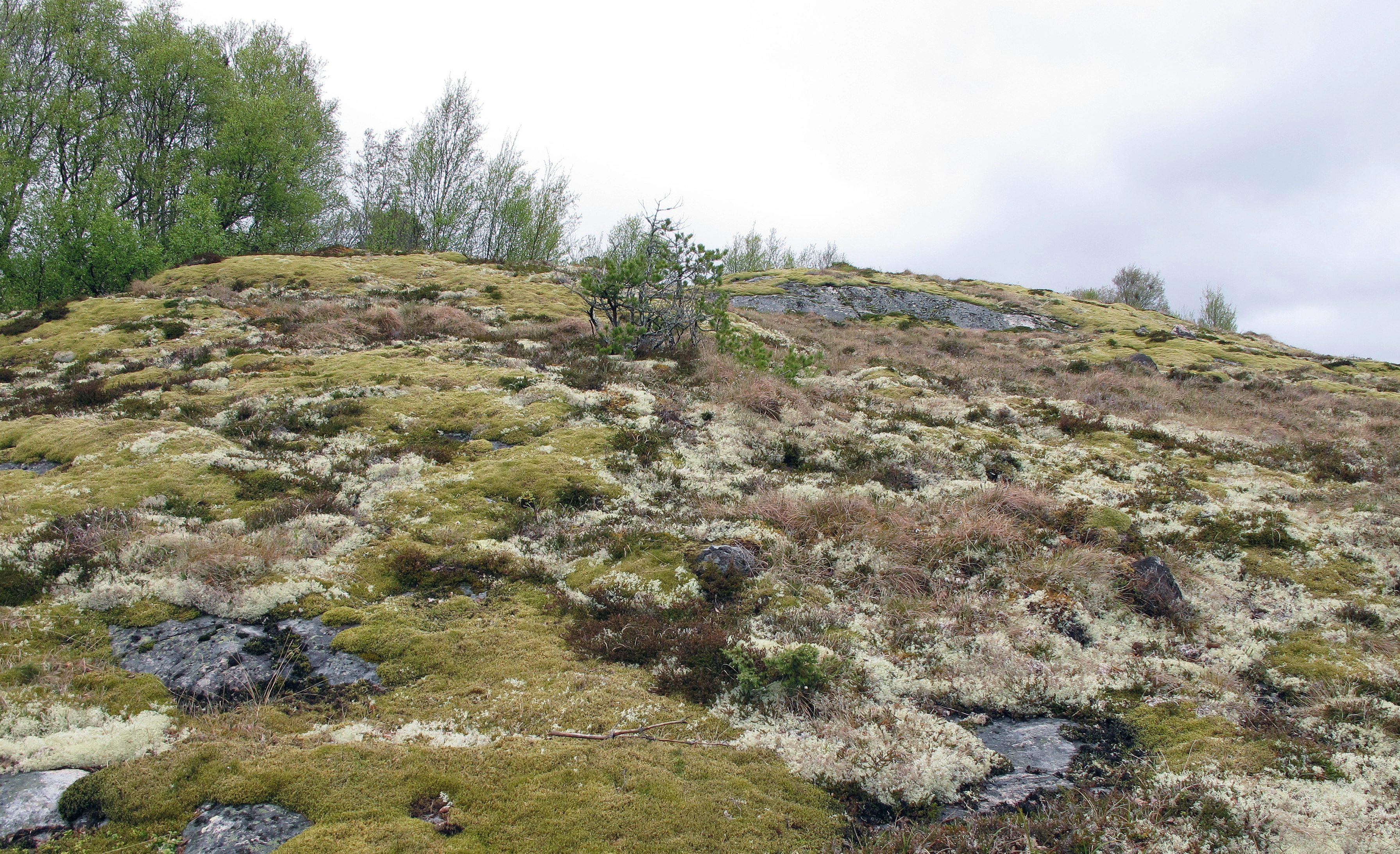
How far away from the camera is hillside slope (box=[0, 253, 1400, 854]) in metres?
4.49

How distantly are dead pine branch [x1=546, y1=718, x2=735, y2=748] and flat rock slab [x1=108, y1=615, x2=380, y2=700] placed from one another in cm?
216

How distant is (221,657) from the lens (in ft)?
19.3

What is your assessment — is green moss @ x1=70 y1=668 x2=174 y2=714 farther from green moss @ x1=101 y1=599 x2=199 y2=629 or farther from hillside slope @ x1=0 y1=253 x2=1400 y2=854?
green moss @ x1=101 y1=599 x2=199 y2=629

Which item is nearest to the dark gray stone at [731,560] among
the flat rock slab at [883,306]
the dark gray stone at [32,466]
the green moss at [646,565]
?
the green moss at [646,565]

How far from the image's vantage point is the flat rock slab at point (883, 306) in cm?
4650

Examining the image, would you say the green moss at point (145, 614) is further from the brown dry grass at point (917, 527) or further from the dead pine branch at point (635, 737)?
the brown dry grass at point (917, 527)

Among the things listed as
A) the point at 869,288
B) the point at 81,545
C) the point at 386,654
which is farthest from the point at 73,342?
the point at 869,288

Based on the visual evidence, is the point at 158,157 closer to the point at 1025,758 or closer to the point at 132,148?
the point at 132,148

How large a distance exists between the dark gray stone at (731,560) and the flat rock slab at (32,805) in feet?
20.2

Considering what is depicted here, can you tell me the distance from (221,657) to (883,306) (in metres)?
Answer: 48.9

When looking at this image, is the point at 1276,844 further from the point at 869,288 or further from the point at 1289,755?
the point at 869,288

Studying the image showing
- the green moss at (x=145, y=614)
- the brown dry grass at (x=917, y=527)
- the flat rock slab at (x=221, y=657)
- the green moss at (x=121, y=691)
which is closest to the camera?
the green moss at (x=121, y=691)

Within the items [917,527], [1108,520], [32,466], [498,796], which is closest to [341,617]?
[498,796]

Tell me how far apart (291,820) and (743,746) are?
11.0ft
